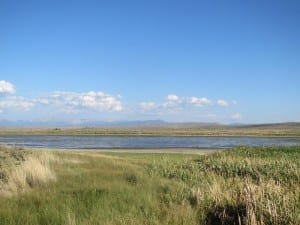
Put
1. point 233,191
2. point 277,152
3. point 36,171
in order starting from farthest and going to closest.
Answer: point 277,152 < point 36,171 < point 233,191

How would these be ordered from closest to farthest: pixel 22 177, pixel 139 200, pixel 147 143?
1. pixel 139 200
2. pixel 22 177
3. pixel 147 143

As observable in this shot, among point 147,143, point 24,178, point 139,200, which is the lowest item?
point 147,143

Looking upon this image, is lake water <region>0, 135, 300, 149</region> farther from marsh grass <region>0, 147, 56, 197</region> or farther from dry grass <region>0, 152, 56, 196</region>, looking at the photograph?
dry grass <region>0, 152, 56, 196</region>

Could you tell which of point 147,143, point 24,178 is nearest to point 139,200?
point 24,178

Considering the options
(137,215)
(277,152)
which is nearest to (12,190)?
(137,215)

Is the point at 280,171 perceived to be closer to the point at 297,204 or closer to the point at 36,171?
the point at 297,204

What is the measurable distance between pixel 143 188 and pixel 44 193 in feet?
Answer: 8.52

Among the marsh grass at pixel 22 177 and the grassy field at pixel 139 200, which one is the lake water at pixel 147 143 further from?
the grassy field at pixel 139 200

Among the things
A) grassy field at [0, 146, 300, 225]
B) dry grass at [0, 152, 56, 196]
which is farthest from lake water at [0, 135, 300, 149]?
grassy field at [0, 146, 300, 225]

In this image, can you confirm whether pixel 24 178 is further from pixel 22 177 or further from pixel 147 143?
pixel 147 143

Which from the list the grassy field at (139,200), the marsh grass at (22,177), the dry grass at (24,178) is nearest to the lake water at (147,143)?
the marsh grass at (22,177)

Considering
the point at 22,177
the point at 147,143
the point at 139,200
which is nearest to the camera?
the point at 139,200

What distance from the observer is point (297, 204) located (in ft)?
32.2

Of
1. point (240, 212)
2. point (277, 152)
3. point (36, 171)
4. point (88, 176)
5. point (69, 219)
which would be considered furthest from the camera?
point (277, 152)
